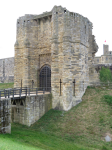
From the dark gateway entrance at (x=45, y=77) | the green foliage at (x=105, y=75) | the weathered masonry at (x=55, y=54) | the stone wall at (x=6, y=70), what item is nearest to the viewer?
the weathered masonry at (x=55, y=54)

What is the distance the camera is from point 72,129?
12.9m

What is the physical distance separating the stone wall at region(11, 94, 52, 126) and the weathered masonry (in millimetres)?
1684

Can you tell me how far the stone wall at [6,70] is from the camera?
107 ft

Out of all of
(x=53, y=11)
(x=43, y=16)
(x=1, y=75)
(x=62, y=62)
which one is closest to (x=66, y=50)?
(x=62, y=62)

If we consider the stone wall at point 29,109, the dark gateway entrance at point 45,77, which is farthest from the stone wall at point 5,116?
the dark gateway entrance at point 45,77

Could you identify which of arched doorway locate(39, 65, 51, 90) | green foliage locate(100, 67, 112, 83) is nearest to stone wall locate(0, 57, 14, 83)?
arched doorway locate(39, 65, 51, 90)

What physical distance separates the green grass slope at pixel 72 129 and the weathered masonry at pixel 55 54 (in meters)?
1.54

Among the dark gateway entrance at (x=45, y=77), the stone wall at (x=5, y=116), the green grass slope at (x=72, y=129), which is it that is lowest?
the green grass slope at (x=72, y=129)

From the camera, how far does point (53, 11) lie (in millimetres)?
17172

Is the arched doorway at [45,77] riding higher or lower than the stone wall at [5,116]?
higher

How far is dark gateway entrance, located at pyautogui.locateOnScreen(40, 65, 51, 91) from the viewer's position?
63.0 ft

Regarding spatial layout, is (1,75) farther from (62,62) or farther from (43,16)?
(62,62)

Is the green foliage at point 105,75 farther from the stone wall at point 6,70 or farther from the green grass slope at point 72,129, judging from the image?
the stone wall at point 6,70

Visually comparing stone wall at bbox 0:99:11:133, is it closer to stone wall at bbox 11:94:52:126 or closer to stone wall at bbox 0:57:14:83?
stone wall at bbox 11:94:52:126
